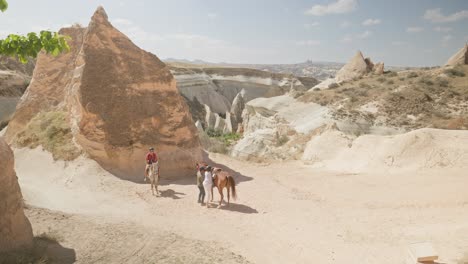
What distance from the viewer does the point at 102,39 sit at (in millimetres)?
14172

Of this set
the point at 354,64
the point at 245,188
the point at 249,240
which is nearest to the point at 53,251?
the point at 249,240

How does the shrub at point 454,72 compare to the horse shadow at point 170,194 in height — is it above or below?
above

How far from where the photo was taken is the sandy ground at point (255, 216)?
7121 mm

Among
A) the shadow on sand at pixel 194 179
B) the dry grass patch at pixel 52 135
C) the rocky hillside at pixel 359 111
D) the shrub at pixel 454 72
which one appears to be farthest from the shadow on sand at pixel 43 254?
the shrub at pixel 454 72

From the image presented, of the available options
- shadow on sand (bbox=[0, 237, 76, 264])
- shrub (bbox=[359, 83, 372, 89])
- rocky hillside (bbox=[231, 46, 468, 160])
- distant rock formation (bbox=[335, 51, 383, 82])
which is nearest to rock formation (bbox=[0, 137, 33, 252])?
shadow on sand (bbox=[0, 237, 76, 264])

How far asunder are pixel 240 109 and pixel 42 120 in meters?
31.0

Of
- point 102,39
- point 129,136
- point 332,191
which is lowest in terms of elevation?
point 332,191

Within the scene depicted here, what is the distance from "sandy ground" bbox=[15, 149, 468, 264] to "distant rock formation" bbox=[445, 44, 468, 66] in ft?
70.4

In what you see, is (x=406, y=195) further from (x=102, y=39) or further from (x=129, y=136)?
(x=102, y=39)

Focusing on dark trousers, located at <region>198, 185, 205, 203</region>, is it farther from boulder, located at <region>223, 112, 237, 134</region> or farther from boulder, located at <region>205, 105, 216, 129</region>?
boulder, located at <region>205, 105, 216, 129</region>

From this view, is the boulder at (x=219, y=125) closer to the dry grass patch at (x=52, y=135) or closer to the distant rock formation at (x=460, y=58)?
the distant rock formation at (x=460, y=58)

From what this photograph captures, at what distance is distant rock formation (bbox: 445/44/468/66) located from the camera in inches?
1158

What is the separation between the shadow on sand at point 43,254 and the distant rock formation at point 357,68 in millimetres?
30458

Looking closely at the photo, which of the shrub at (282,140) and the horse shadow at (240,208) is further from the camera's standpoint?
the shrub at (282,140)
